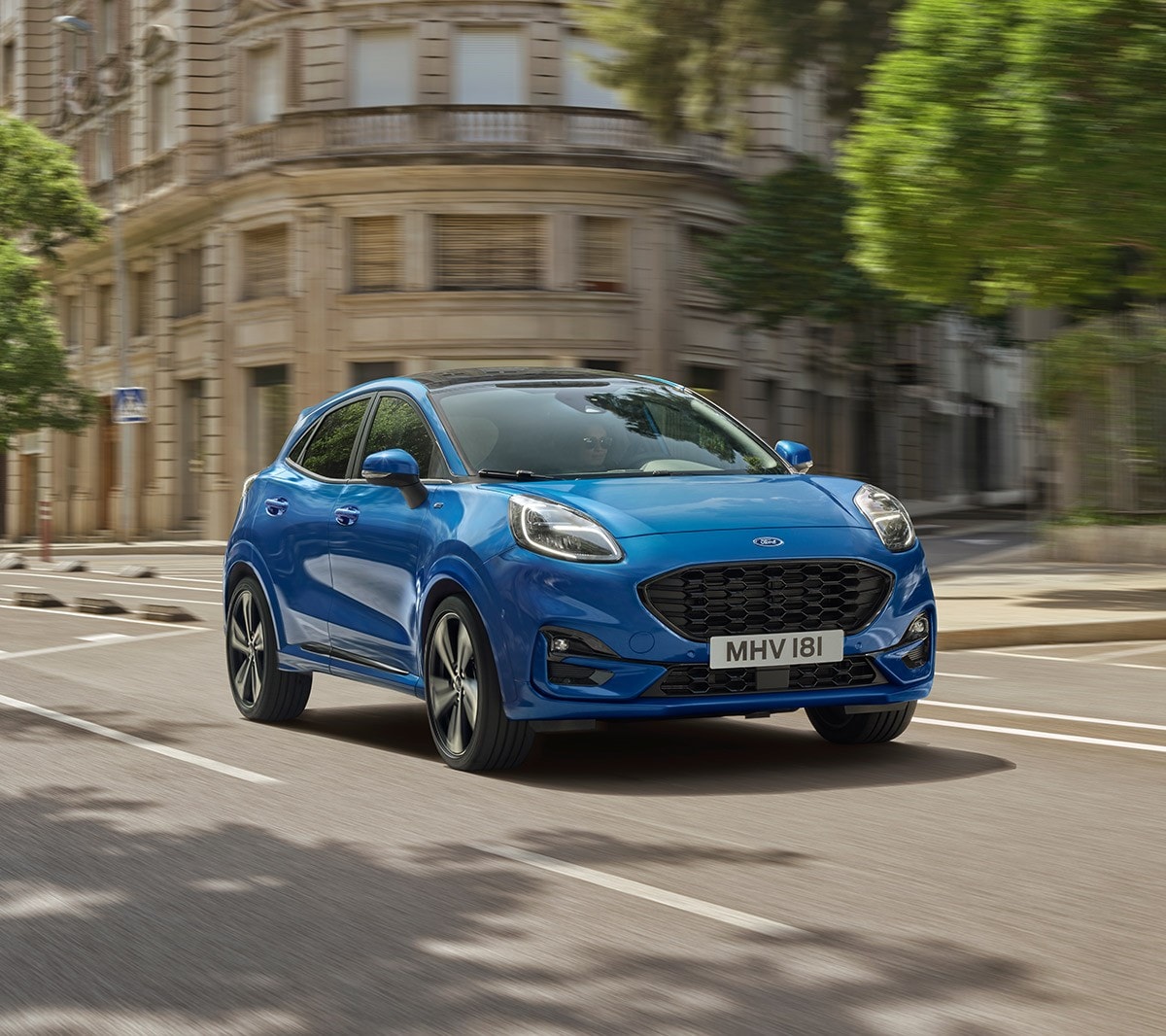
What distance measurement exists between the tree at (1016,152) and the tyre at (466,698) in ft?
32.4

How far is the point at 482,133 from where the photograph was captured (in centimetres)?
3688

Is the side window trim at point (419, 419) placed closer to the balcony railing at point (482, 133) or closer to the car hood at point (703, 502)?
the car hood at point (703, 502)

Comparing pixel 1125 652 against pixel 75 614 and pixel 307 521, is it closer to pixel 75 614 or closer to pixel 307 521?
pixel 307 521

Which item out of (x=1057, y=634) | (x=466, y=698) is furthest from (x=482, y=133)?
(x=466, y=698)

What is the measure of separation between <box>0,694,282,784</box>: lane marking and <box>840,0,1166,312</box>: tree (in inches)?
374

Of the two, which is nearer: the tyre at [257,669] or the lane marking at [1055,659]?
the tyre at [257,669]

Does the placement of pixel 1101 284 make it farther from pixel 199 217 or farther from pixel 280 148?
pixel 199 217

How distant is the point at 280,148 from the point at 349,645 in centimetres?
3066

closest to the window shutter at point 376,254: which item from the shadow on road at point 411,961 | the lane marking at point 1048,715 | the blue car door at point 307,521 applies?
the blue car door at point 307,521

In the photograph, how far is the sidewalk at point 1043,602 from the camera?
14.1 meters

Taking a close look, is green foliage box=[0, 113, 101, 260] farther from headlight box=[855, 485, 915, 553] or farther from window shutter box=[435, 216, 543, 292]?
headlight box=[855, 485, 915, 553]

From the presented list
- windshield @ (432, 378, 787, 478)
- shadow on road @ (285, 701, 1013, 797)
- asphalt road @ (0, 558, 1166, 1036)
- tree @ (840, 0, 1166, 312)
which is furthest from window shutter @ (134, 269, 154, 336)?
windshield @ (432, 378, 787, 478)

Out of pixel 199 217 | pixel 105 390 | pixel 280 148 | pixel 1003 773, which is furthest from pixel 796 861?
pixel 105 390

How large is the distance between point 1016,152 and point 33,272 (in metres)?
31.1
